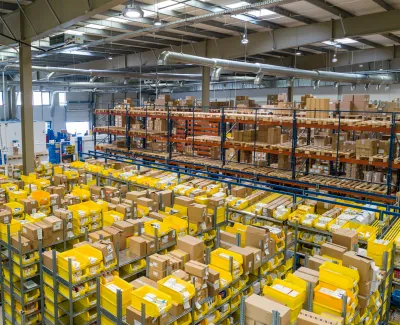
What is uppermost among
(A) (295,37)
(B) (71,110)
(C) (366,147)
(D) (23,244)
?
(A) (295,37)

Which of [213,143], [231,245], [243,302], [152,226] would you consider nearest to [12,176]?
[213,143]

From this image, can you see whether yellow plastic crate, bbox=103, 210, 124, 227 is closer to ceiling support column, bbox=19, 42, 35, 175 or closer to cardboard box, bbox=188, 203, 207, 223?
cardboard box, bbox=188, 203, 207, 223

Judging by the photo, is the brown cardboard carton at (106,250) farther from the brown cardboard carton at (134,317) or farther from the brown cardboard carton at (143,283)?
the brown cardboard carton at (134,317)

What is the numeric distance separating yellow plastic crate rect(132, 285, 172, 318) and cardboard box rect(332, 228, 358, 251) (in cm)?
307

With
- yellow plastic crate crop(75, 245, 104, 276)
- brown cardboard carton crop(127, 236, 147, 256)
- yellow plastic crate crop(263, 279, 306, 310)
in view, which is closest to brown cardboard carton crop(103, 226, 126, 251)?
brown cardboard carton crop(127, 236, 147, 256)

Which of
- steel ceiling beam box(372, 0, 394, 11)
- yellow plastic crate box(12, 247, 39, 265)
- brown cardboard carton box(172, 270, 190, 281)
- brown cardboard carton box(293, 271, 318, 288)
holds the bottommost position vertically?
yellow plastic crate box(12, 247, 39, 265)

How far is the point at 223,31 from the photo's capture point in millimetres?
14086

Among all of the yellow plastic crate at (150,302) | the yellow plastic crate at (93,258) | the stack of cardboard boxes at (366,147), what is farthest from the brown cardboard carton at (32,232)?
the stack of cardboard boxes at (366,147)

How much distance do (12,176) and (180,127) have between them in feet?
23.9

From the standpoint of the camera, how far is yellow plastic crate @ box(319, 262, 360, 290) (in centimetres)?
475

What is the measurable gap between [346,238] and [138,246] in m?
3.41

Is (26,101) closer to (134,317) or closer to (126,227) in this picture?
(126,227)

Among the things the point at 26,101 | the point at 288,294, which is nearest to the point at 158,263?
the point at 288,294

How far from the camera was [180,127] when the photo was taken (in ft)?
55.7
